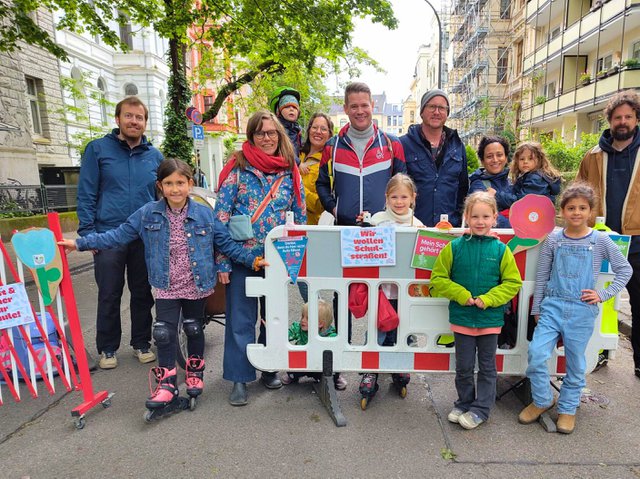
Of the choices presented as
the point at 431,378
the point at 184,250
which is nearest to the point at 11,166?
the point at 184,250

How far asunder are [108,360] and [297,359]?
1.89 meters

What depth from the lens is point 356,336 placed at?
452 centimetres

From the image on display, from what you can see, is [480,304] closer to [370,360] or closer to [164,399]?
[370,360]

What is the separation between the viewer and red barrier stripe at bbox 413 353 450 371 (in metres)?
3.08

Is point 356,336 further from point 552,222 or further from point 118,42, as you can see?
point 118,42

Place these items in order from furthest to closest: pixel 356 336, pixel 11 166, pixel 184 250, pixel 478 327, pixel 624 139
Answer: pixel 11 166, pixel 356 336, pixel 624 139, pixel 184 250, pixel 478 327

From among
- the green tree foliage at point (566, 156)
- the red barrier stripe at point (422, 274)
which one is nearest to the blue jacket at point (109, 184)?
the red barrier stripe at point (422, 274)

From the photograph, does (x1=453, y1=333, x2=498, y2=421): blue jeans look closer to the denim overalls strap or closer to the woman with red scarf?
the denim overalls strap

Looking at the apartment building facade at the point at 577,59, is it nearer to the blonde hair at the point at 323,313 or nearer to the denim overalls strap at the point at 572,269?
the denim overalls strap at the point at 572,269

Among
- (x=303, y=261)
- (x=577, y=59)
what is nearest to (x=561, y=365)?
(x=303, y=261)

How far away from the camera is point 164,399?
2.97 metres

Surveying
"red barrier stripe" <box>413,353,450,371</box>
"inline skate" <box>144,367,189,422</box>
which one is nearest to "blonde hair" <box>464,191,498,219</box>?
"red barrier stripe" <box>413,353,450,371</box>

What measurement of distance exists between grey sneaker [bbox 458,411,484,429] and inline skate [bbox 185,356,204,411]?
1.84m

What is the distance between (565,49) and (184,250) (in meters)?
26.2
